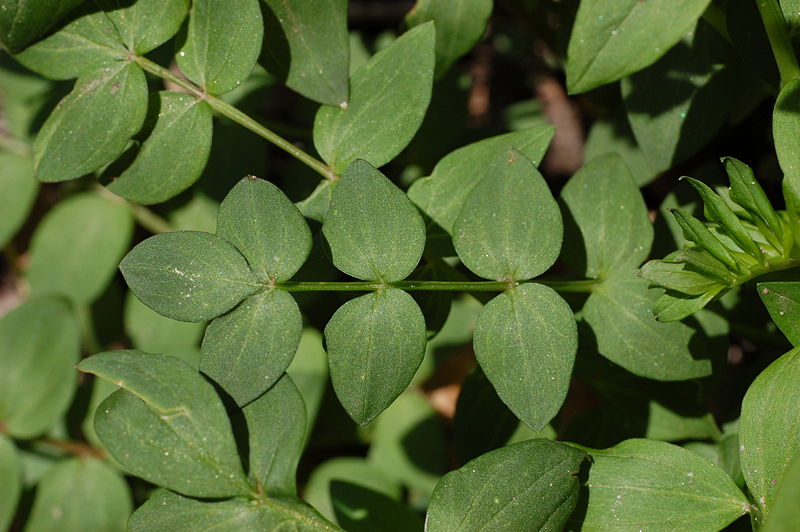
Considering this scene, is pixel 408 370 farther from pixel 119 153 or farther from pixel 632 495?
pixel 119 153

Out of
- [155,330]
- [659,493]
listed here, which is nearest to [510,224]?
[659,493]

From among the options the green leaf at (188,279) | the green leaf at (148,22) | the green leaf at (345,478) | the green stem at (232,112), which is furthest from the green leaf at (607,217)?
the green leaf at (345,478)

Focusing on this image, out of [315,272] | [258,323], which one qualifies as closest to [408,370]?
[258,323]

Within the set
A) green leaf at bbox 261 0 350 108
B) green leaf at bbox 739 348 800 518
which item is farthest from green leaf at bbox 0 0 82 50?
green leaf at bbox 739 348 800 518

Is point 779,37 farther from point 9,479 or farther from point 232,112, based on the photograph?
point 9,479

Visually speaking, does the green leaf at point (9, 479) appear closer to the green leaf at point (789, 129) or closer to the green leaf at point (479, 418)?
the green leaf at point (479, 418)
